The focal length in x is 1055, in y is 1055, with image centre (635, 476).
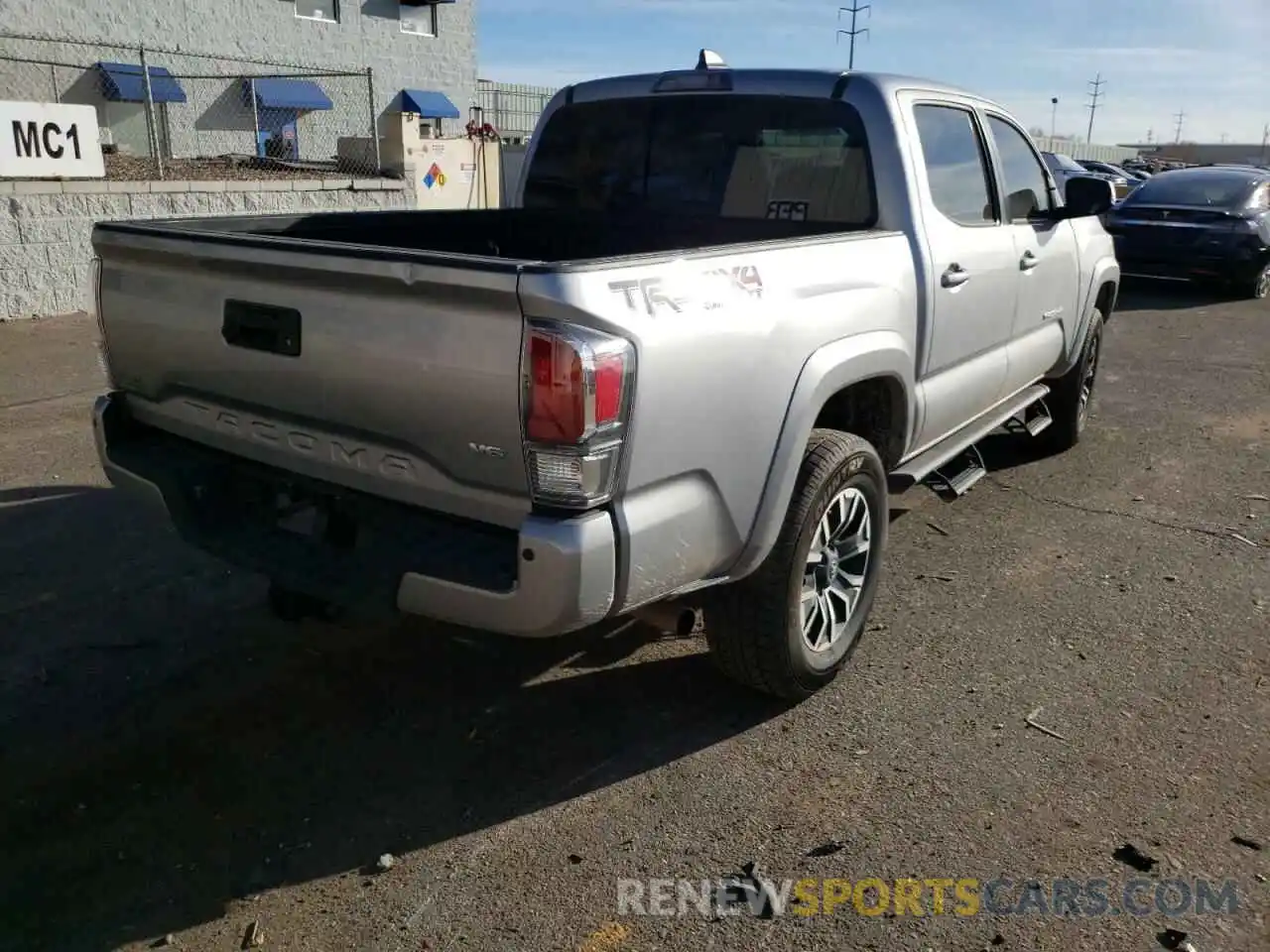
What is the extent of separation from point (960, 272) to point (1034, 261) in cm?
112

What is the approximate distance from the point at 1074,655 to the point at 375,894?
2.68m

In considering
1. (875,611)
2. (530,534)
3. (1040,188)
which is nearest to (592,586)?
(530,534)

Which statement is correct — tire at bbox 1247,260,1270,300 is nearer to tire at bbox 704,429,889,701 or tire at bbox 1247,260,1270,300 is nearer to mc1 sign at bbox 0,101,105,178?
tire at bbox 704,429,889,701

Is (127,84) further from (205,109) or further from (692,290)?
(692,290)

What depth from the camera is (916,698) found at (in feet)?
12.0

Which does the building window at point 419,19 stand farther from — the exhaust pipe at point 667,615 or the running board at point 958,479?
the exhaust pipe at point 667,615

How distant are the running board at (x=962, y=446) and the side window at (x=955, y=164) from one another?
937 millimetres

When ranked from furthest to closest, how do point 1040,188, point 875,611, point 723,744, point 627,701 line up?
point 1040,188 → point 875,611 → point 627,701 → point 723,744

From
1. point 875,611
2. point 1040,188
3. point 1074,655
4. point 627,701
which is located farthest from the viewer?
point 1040,188

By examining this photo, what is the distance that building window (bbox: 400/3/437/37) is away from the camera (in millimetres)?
27562

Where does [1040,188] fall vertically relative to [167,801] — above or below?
above

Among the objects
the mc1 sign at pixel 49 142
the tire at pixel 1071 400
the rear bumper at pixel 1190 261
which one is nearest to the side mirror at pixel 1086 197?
the tire at pixel 1071 400

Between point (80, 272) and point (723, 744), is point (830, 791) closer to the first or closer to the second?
point (723, 744)

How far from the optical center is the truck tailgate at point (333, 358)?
2.53m
